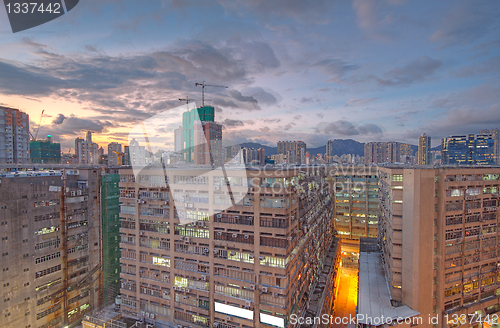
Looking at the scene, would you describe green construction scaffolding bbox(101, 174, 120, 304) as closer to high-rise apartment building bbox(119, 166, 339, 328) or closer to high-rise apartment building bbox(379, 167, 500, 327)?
high-rise apartment building bbox(119, 166, 339, 328)

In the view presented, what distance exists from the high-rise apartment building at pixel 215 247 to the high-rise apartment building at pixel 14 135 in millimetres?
51557

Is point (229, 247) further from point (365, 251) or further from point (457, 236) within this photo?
point (365, 251)

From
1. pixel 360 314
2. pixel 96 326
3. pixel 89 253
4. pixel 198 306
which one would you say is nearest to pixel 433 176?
pixel 360 314

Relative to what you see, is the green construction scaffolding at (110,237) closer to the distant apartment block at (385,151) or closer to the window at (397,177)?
the window at (397,177)

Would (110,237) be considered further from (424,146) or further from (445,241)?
(424,146)

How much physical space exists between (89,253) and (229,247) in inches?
1029

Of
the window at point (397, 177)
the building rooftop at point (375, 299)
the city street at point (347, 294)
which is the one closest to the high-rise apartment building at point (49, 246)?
the building rooftop at point (375, 299)

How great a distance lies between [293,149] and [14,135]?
345ft

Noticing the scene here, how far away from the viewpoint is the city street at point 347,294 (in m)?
39.2

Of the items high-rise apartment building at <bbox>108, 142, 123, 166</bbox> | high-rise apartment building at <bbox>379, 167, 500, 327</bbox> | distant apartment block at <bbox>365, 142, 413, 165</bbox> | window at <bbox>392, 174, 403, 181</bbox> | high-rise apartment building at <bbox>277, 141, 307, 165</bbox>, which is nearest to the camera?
high-rise apartment building at <bbox>379, 167, 500, 327</bbox>

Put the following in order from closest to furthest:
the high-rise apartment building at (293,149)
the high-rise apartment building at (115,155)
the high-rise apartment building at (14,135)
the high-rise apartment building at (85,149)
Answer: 1. the high-rise apartment building at (14,135)
2. the high-rise apartment building at (115,155)
3. the high-rise apartment building at (85,149)
4. the high-rise apartment building at (293,149)

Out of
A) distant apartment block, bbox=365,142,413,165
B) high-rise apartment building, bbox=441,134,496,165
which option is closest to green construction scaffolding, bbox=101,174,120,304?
high-rise apartment building, bbox=441,134,496,165

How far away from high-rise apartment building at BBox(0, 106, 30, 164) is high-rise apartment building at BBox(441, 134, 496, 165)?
12558 cm

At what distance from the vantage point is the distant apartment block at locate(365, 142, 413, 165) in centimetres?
10775
